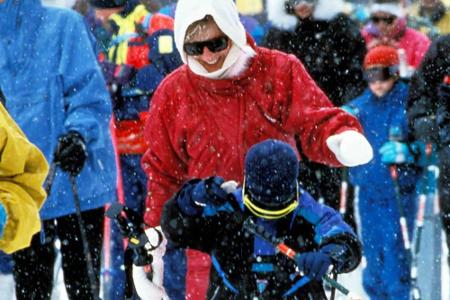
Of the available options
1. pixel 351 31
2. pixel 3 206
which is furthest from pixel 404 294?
pixel 3 206

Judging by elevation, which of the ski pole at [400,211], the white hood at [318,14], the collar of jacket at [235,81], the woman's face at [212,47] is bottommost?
the ski pole at [400,211]

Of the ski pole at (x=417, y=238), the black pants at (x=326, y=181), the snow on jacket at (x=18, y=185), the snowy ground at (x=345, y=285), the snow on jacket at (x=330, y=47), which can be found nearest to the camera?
the snow on jacket at (x=18, y=185)

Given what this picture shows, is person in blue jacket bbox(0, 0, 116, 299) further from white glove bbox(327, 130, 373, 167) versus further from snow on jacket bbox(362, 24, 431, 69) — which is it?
snow on jacket bbox(362, 24, 431, 69)

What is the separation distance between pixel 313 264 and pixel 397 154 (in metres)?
3.10

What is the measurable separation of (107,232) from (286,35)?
5.36 ft

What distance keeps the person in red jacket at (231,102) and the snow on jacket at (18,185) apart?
87 cm

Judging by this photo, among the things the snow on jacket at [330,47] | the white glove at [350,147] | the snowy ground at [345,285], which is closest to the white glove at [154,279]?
the white glove at [350,147]

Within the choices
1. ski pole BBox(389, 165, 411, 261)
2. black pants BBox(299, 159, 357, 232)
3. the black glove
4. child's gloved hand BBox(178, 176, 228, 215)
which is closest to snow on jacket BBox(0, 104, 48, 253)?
child's gloved hand BBox(178, 176, 228, 215)

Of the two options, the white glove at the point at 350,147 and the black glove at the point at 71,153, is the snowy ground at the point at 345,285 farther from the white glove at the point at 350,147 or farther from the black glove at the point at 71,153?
the white glove at the point at 350,147

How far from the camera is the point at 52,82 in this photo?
5.59 m

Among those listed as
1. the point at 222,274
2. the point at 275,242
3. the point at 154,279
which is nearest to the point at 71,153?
the point at 154,279

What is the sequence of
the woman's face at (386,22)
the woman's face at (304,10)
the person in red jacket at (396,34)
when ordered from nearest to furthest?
the woman's face at (304,10) < the person in red jacket at (396,34) < the woman's face at (386,22)

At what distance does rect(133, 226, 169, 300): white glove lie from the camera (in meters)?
4.91

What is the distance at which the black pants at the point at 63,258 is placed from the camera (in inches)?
221
